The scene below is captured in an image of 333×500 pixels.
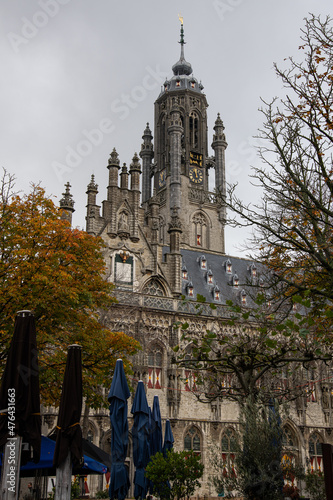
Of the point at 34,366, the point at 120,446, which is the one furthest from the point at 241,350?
the point at 120,446

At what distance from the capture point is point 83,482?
29016mm

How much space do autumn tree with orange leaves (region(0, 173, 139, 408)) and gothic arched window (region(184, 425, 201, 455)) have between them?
16.1 meters

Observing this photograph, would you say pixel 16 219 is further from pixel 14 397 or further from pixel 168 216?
pixel 168 216

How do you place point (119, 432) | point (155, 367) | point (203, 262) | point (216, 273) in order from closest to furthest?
point (119, 432), point (155, 367), point (203, 262), point (216, 273)

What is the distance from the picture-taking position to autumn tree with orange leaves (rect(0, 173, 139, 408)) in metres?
17.2

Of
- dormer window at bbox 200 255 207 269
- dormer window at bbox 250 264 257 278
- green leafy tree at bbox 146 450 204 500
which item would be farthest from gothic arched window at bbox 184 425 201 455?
green leafy tree at bbox 146 450 204 500

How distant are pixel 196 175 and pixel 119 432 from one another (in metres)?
47.5

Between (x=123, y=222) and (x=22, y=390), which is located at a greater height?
(x=123, y=222)

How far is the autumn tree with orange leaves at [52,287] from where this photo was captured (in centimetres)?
1719

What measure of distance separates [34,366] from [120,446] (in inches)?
226

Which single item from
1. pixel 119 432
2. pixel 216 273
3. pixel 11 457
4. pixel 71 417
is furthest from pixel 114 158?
pixel 11 457

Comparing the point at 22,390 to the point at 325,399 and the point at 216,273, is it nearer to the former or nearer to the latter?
the point at 216,273

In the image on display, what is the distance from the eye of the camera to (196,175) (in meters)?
61.5

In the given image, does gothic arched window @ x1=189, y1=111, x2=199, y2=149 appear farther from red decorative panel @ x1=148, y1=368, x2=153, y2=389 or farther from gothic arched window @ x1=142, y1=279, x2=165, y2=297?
red decorative panel @ x1=148, y1=368, x2=153, y2=389
